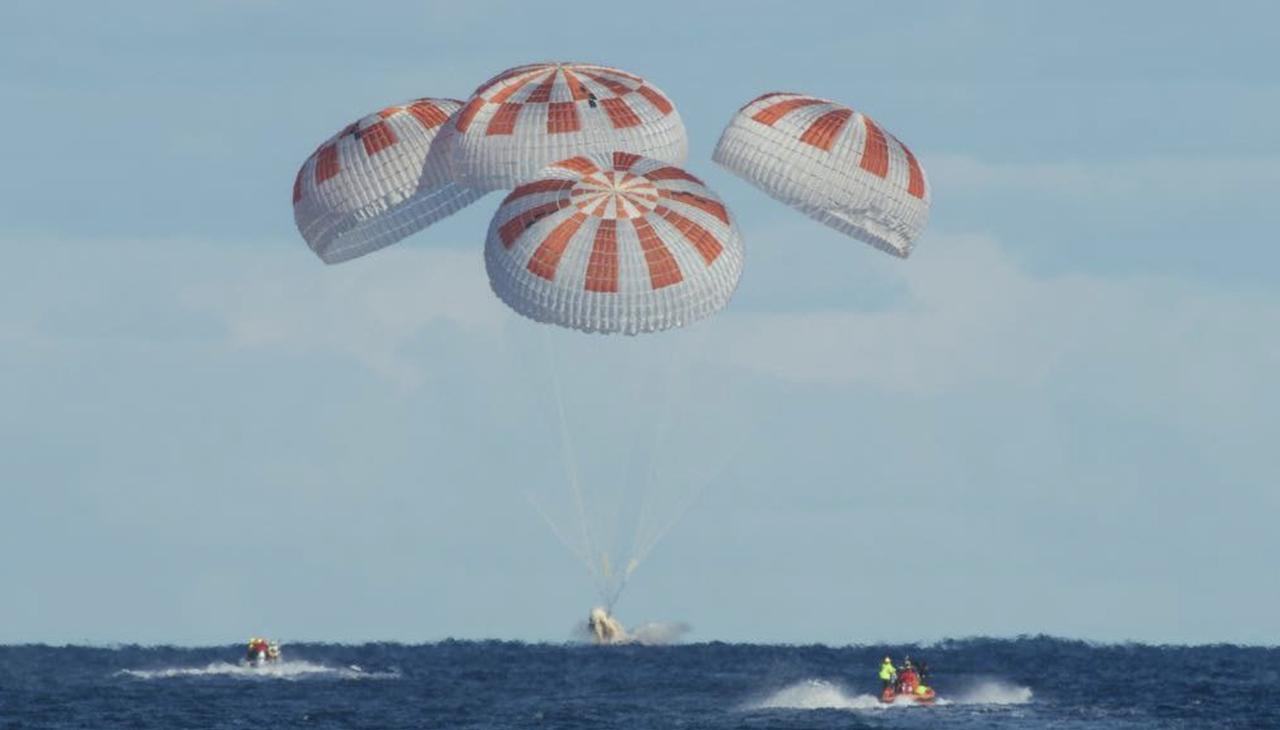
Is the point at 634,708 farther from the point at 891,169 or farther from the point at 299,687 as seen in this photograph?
the point at 891,169

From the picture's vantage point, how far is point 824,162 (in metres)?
53.8

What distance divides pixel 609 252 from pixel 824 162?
537 centimetres

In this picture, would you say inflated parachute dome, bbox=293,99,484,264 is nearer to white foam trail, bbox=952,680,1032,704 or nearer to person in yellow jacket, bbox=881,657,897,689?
person in yellow jacket, bbox=881,657,897,689

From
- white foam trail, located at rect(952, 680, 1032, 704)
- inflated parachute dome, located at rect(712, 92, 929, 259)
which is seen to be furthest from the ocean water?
inflated parachute dome, located at rect(712, 92, 929, 259)

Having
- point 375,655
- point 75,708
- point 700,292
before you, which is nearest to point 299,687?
point 75,708

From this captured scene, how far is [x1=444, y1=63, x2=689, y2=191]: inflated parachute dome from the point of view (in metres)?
52.9

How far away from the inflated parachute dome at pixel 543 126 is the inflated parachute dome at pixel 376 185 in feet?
5.08

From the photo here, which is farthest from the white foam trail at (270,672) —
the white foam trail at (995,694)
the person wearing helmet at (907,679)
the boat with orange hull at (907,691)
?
the person wearing helmet at (907,679)

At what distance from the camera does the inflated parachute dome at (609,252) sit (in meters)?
51.3

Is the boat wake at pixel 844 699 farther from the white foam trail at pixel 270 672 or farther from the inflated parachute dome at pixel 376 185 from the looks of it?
the inflated parachute dome at pixel 376 185

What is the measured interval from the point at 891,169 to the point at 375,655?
283 ft

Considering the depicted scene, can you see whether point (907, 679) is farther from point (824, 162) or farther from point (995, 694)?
point (824, 162)

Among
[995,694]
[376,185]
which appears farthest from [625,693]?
[376,185]

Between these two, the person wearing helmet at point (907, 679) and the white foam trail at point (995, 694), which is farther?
the white foam trail at point (995, 694)
